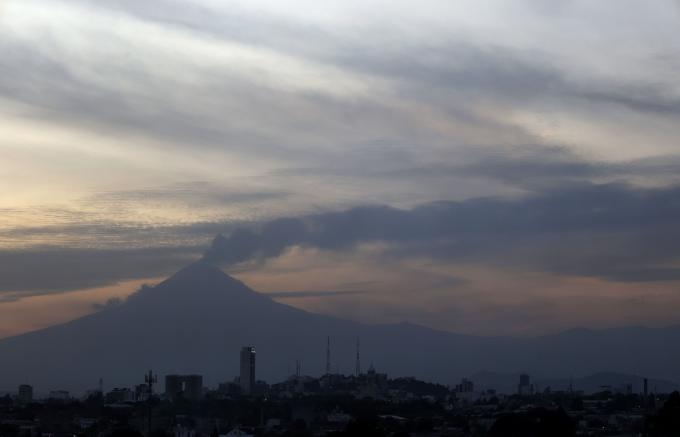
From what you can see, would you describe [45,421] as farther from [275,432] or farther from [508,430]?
[508,430]

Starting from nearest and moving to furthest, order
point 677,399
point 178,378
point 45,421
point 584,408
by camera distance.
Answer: point 677,399 → point 45,421 → point 584,408 → point 178,378

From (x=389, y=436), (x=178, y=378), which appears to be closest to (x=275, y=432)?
(x=389, y=436)

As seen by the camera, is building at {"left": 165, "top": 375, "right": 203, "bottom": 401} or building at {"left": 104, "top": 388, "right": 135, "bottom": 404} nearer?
building at {"left": 104, "top": 388, "right": 135, "bottom": 404}

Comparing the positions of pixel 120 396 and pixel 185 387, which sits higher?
pixel 185 387

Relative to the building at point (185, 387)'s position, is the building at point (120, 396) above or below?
below

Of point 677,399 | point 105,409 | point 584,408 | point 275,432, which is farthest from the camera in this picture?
point 584,408

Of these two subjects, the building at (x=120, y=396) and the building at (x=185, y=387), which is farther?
the building at (x=185, y=387)

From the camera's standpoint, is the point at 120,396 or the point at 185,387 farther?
the point at 185,387

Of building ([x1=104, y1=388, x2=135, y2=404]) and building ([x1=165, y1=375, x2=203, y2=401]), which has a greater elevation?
building ([x1=165, y1=375, x2=203, y2=401])
